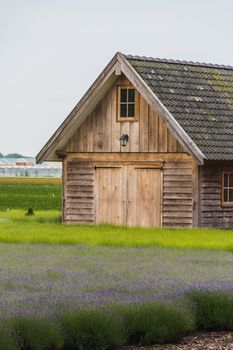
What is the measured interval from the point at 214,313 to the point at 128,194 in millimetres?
19141

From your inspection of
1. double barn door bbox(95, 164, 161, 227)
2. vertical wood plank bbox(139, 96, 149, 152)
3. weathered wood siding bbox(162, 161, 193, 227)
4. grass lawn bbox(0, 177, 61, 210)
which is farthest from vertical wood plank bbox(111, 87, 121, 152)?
grass lawn bbox(0, 177, 61, 210)

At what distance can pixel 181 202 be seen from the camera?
32156mm

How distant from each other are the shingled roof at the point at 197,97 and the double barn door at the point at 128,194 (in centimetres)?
186

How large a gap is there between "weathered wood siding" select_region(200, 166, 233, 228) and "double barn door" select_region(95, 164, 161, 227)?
1.43 metres


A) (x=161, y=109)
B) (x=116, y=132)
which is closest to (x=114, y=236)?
(x=161, y=109)

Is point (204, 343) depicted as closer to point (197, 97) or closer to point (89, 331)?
point (89, 331)

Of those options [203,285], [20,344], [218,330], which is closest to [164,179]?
[203,285]

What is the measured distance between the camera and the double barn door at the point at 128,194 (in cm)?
3272

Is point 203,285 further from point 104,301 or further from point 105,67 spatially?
point 105,67

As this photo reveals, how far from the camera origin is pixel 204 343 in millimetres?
13336

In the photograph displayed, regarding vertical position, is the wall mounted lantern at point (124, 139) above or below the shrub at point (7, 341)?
above

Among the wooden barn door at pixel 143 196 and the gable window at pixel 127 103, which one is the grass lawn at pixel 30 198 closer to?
the gable window at pixel 127 103

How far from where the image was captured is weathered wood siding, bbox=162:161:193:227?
105 ft

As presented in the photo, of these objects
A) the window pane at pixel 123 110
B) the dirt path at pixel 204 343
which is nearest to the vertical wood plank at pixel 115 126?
the window pane at pixel 123 110
